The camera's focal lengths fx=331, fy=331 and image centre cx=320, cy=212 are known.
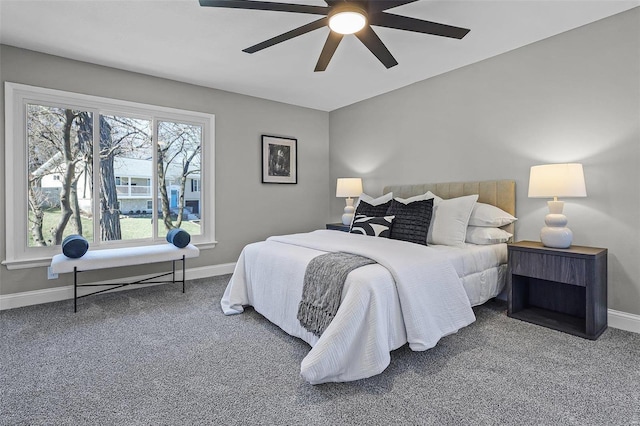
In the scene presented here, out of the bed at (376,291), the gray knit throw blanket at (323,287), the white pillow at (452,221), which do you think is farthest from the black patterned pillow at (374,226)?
the gray knit throw blanket at (323,287)

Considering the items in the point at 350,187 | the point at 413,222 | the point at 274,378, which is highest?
the point at 350,187

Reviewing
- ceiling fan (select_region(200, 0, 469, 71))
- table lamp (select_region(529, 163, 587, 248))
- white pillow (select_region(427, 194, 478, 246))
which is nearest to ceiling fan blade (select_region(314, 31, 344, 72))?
ceiling fan (select_region(200, 0, 469, 71))

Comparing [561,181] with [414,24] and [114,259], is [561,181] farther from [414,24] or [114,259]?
[114,259]

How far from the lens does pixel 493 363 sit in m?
2.12

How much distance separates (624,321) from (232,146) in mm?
4488

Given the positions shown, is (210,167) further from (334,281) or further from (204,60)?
(334,281)

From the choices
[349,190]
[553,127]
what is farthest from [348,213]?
[553,127]

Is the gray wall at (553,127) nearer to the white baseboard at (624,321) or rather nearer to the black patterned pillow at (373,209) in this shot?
the white baseboard at (624,321)

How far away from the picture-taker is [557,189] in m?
2.59

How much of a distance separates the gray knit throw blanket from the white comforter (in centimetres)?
6

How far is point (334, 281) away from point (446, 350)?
0.94 m

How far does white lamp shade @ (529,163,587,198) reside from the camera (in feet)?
8.38

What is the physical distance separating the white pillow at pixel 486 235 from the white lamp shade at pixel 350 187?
1846 millimetres

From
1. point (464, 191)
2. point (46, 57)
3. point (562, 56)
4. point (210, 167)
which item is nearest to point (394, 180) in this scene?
point (464, 191)
